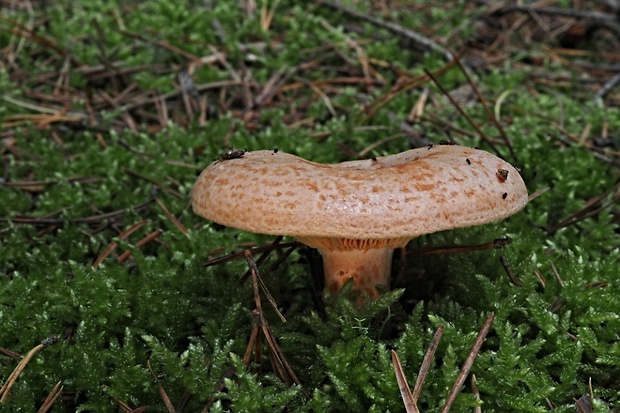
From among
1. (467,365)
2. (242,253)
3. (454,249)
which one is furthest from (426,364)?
(242,253)

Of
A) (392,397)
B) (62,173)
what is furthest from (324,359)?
(62,173)

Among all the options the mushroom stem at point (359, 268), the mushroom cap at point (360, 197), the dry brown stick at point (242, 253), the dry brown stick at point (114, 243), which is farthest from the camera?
the dry brown stick at point (114, 243)

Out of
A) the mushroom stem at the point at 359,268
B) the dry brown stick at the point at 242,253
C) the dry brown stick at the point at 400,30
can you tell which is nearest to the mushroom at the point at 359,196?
the mushroom stem at the point at 359,268

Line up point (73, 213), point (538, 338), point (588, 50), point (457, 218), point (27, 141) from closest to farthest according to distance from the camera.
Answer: point (457, 218), point (538, 338), point (73, 213), point (27, 141), point (588, 50)

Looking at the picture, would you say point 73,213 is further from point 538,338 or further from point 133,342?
point 538,338

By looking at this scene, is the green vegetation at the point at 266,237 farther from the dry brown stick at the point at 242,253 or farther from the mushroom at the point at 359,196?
the mushroom at the point at 359,196

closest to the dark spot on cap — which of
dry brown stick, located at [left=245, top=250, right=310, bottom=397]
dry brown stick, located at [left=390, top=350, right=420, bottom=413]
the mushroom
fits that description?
the mushroom
